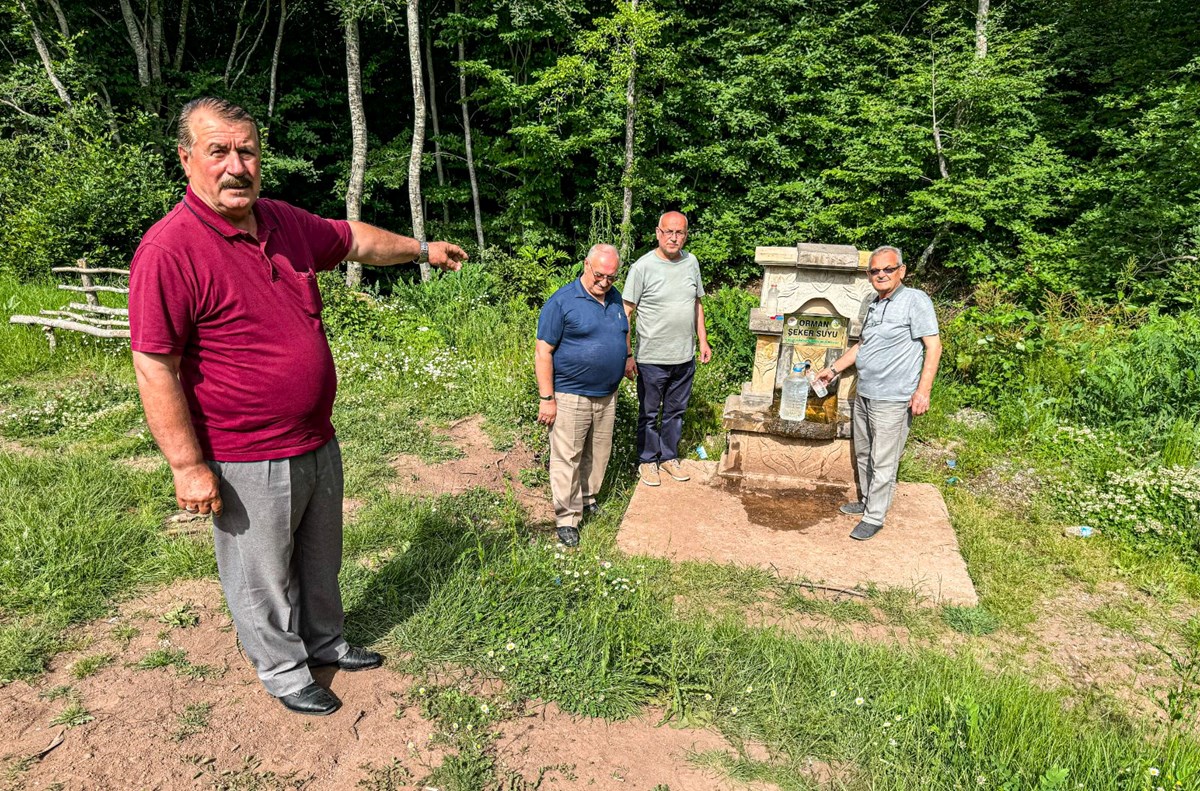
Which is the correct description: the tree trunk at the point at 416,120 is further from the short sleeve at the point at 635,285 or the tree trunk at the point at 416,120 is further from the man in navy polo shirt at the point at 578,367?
the man in navy polo shirt at the point at 578,367

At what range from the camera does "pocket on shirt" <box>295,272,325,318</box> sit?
244 cm

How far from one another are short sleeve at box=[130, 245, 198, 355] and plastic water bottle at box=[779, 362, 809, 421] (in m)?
4.12

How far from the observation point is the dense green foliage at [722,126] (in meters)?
11.0

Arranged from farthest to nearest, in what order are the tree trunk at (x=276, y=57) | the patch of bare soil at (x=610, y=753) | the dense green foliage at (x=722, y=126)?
the tree trunk at (x=276, y=57) < the dense green foliage at (x=722, y=126) < the patch of bare soil at (x=610, y=753)

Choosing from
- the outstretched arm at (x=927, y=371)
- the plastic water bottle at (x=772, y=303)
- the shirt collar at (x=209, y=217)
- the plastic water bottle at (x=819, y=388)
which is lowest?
the plastic water bottle at (x=819, y=388)

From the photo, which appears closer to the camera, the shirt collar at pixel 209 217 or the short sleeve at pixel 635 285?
the shirt collar at pixel 209 217

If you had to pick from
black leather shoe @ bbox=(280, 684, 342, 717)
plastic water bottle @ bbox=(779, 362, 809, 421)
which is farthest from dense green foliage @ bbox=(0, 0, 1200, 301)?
black leather shoe @ bbox=(280, 684, 342, 717)

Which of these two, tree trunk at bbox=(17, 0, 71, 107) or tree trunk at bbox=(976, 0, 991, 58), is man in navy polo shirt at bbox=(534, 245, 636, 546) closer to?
tree trunk at bbox=(976, 0, 991, 58)

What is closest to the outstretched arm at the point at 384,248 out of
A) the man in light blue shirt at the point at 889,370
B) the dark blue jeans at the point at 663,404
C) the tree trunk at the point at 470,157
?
the dark blue jeans at the point at 663,404

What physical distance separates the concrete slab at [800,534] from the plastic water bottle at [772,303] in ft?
4.29

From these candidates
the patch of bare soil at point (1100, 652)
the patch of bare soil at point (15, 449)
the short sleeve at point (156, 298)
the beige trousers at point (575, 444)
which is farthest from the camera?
the patch of bare soil at point (15, 449)

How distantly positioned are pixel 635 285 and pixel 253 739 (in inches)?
144

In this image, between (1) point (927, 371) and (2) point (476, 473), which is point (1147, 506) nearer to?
(1) point (927, 371)

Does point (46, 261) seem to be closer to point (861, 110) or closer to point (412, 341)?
point (412, 341)
